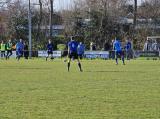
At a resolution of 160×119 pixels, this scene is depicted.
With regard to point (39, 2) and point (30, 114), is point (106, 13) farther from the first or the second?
point (30, 114)

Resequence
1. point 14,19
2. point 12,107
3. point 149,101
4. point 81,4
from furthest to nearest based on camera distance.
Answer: point 81,4, point 14,19, point 149,101, point 12,107

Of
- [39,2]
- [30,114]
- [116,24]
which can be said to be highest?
[39,2]

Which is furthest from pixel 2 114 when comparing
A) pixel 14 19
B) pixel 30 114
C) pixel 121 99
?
pixel 14 19

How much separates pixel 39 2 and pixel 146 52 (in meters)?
19.2

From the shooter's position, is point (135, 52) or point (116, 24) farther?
point (116, 24)

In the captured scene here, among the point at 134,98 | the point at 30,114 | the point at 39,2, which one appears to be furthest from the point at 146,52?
the point at 30,114

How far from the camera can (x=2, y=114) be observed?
6.19m

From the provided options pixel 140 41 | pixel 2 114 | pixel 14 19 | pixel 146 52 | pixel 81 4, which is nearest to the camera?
pixel 2 114

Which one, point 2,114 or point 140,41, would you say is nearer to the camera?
point 2,114

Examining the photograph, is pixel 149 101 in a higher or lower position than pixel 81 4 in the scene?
lower

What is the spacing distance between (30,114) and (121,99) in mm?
2544

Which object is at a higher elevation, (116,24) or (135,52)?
(116,24)

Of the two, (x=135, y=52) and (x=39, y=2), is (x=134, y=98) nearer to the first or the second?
(x=135, y=52)

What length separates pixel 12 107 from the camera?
6.89 meters
